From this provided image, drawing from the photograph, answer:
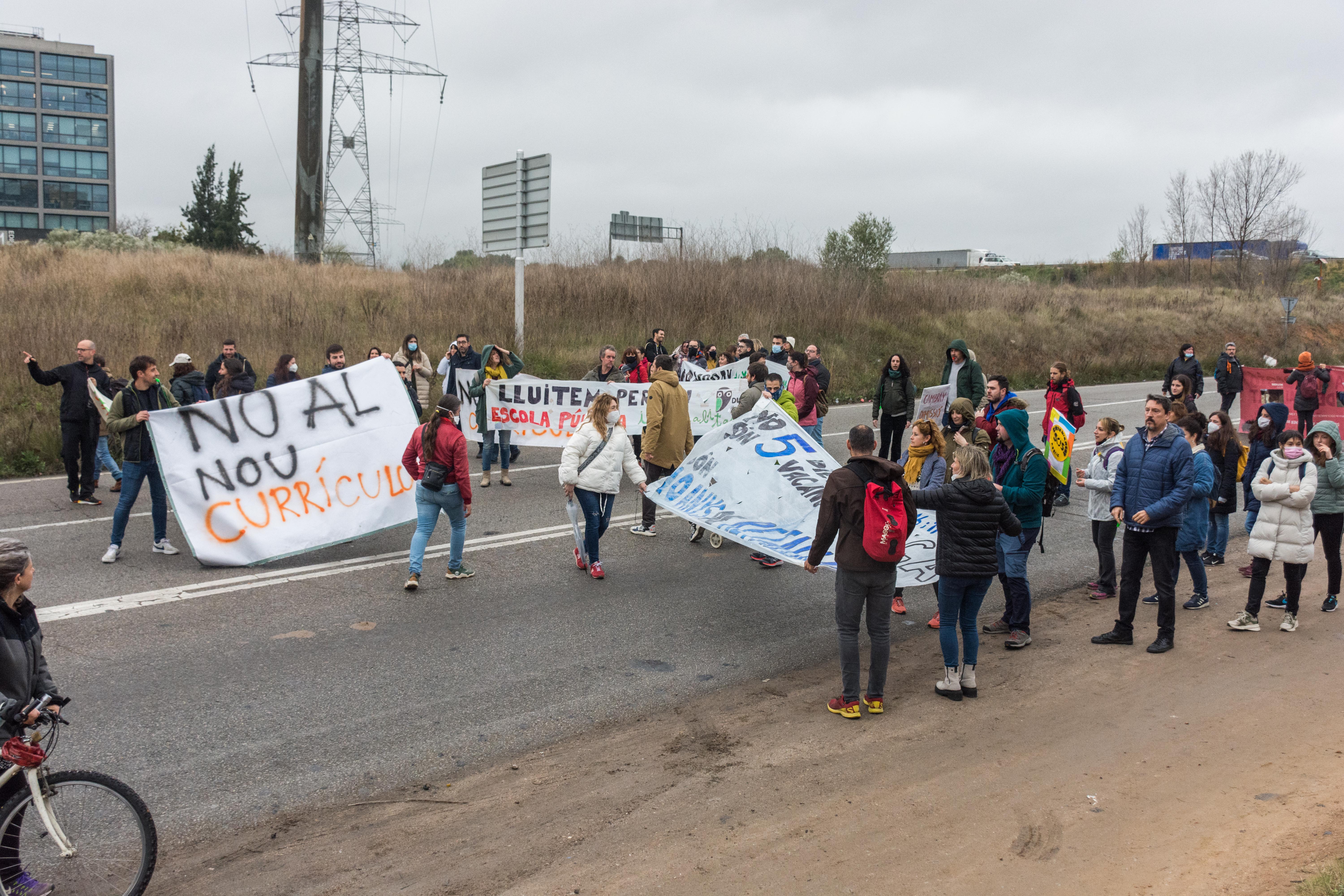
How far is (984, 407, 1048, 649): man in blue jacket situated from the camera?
7.62 meters

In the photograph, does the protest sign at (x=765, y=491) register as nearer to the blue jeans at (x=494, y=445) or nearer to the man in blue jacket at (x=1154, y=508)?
the man in blue jacket at (x=1154, y=508)

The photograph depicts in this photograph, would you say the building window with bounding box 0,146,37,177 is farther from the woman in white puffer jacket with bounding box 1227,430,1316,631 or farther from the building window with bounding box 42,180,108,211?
the woman in white puffer jacket with bounding box 1227,430,1316,631

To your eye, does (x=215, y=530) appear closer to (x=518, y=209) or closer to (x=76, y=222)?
(x=518, y=209)

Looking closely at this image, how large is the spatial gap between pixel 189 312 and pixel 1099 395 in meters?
24.6

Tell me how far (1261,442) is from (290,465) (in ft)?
32.8

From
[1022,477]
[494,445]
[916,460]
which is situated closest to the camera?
[1022,477]

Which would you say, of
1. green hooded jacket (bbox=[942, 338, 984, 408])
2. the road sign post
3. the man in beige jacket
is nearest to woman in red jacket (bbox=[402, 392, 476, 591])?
the man in beige jacket

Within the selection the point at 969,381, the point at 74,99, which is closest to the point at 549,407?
the point at 969,381

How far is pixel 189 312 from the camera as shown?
21312 millimetres

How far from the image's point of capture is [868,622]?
248 inches

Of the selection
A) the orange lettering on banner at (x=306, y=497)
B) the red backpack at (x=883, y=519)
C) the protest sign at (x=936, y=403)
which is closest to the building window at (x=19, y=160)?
the orange lettering on banner at (x=306, y=497)

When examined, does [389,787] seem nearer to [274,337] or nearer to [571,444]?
[571,444]

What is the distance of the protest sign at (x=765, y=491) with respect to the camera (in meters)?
7.67

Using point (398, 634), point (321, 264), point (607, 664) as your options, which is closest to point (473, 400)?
point (398, 634)
